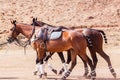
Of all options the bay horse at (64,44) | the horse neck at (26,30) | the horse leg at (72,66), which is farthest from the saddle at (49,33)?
the horse leg at (72,66)

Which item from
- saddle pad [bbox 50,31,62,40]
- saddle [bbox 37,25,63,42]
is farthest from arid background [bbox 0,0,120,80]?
saddle pad [bbox 50,31,62,40]

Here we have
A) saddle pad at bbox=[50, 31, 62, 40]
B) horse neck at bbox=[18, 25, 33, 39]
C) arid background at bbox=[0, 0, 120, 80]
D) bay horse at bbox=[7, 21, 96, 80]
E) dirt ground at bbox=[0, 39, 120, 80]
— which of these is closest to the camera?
bay horse at bbox=[7, 21, 96, 80]

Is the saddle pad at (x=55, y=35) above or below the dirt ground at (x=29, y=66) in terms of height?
above

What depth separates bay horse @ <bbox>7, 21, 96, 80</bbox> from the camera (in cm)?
1611

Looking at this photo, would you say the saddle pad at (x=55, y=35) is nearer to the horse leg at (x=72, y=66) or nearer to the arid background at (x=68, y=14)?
the horse leg at (x=72, y=66)

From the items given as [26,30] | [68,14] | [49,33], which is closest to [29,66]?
[26,30]

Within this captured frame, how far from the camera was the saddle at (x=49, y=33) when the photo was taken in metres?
16.6

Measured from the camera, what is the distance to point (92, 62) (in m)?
16.8

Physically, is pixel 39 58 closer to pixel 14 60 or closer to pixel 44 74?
pixel 44 74

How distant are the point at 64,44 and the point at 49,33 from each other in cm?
75

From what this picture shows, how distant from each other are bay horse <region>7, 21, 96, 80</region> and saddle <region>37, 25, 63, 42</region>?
11cm

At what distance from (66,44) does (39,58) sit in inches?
50.7

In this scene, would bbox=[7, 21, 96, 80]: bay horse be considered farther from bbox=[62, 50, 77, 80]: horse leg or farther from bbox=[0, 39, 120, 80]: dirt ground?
bbox=[0, 39, 120, 80]: dirt ground

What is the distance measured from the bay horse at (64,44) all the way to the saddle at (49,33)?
0.11m
